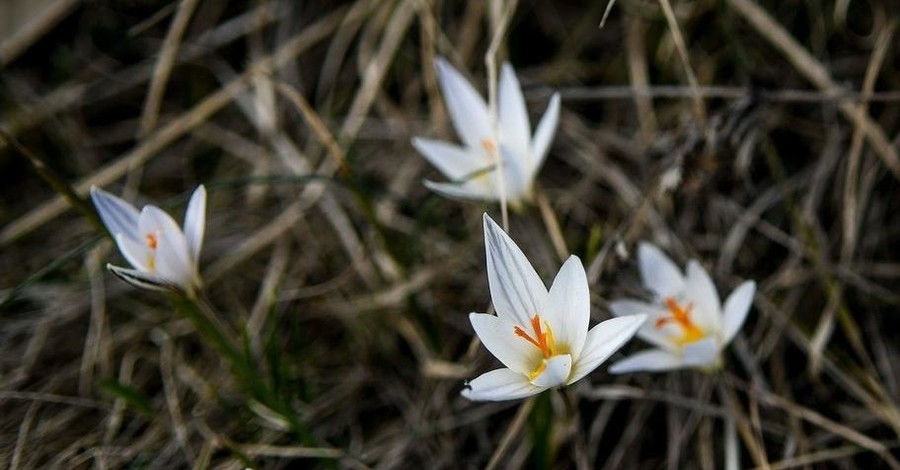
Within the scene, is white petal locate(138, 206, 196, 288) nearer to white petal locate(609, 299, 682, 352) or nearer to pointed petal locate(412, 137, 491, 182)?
pointed petal locate(412, 137, 491, 182)

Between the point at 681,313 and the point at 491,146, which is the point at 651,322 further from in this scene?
the point at 491,146

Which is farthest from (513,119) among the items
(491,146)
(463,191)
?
(463,191)

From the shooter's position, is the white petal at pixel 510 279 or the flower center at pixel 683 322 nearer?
the white petal at pixel 510 279

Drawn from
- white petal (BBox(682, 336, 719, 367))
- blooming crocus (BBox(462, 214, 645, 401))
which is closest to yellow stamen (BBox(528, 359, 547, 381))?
blooming crocus (BBox(462, 214, 645, 401))

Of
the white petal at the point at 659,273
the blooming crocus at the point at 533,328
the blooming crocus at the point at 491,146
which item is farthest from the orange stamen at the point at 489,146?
the blooming crocus at the point at 533,328

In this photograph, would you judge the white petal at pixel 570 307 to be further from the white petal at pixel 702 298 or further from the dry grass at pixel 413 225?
the white petal at pixel 702 298

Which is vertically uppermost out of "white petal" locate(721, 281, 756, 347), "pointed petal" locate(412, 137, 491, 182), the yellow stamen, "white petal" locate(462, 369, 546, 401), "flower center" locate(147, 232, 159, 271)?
"flower center" locate(147, 232, 159, 271)

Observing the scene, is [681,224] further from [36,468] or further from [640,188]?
[36,468]
